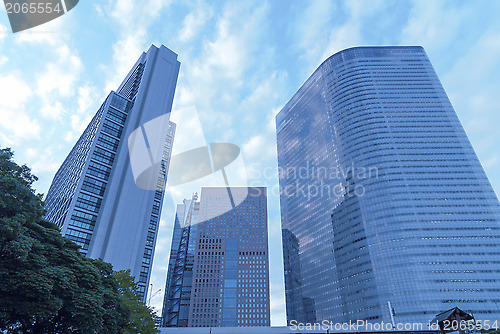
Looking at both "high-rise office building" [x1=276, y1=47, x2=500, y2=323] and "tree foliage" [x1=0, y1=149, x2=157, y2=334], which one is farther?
"high-rise office building" [x1=276, y1=47, x2=500, y2=323]

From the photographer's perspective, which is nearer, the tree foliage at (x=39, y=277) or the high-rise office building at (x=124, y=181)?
the tree foliage at (x=39, y=277)

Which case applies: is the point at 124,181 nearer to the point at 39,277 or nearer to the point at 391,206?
the point at 39,277

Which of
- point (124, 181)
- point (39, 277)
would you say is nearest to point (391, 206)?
point (124, 181)

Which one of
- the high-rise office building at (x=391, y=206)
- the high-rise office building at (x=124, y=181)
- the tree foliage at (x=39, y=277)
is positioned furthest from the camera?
the high-rise office building at (x=391, y=206)

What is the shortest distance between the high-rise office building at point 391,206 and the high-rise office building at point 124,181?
9931cm

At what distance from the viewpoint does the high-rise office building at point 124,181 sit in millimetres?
70500

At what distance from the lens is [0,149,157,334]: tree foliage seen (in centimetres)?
1703

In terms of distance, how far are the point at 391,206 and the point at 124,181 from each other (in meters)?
118

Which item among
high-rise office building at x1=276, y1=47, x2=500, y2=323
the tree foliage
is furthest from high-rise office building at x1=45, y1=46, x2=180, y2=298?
high-rise office building at x1=276, y1=47, x2=500, y2=323

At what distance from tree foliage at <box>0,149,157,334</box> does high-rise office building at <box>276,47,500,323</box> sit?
122066 mm

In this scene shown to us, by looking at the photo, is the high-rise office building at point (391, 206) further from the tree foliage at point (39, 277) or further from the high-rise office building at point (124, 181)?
the tree foliage at point (39, 277)

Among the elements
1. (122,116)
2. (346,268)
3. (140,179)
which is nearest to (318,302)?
(346,268)

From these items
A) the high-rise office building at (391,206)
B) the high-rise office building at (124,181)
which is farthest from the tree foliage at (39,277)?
the high-rise office building at (391,206)

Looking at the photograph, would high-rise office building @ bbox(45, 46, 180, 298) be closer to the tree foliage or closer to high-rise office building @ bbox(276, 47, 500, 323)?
the tree foliage
